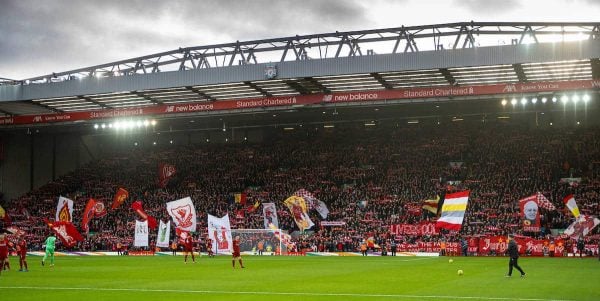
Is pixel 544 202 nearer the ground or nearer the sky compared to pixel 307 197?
nearer the ground

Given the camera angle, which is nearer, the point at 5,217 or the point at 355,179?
the point at 355,179

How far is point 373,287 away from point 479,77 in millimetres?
29896

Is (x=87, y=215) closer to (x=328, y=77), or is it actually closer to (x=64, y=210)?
(x=64, y=210)

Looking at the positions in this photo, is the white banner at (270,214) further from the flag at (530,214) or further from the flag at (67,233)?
the flag at (530,214)

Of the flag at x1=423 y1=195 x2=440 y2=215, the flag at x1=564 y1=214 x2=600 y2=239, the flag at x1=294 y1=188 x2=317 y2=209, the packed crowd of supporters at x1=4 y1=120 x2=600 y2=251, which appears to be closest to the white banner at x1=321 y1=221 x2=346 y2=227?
the packed crowd of supporters at x1=4 y1=120 x2=600 y2=251

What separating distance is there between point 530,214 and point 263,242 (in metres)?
19.3

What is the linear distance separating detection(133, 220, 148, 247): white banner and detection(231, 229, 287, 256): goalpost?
7288mm

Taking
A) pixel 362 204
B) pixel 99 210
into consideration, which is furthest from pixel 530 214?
pixel 99 210

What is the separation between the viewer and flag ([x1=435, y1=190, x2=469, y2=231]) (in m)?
47.6

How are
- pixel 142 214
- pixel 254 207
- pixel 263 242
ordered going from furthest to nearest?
pixel 254 207, pixel 142 214, pixel 263 242

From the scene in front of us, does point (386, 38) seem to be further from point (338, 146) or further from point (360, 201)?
point (338, 146)

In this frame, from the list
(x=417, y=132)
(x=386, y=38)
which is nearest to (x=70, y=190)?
(x=417, y=132)

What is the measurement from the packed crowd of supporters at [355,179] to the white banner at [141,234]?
3.50m

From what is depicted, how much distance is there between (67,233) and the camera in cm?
5984
